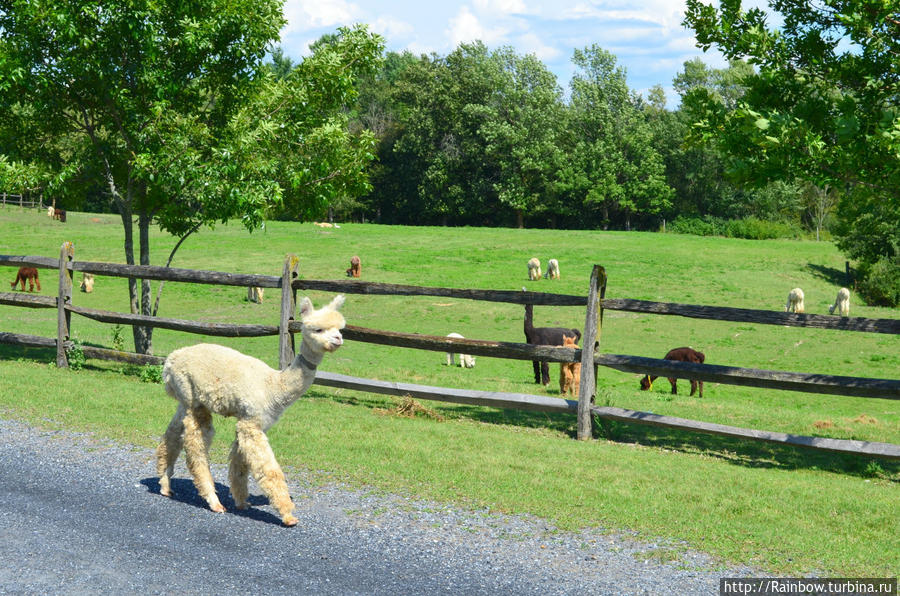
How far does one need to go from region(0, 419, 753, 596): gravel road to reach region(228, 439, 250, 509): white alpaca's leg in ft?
0.43

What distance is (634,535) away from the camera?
7.00 m

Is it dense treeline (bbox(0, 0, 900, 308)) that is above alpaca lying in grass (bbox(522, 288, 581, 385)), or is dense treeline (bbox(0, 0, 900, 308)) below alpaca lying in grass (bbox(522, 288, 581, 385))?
above

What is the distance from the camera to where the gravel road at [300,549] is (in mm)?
5824

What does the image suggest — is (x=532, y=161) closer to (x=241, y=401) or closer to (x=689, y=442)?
(x=689, y=442)

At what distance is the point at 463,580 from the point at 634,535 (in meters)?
1.80

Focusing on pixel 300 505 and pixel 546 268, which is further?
pixel 546 268

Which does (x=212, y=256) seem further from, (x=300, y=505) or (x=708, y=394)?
(x=300, y=505)

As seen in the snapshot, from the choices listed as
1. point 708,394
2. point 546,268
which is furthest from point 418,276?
point 708,394

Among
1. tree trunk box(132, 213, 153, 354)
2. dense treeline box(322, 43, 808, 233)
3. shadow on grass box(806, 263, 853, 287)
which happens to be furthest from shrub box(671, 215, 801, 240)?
tree trunk box(132, 213, 153, 354)

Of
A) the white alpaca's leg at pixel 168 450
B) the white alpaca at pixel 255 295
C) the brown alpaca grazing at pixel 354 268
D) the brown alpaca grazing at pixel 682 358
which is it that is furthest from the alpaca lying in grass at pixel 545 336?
the brown alpaca grazing at pixel 354 268

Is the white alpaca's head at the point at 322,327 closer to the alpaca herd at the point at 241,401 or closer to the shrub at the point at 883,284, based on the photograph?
the alpaca herd at the point at 241,401

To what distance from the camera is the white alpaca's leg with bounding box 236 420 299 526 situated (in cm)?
682

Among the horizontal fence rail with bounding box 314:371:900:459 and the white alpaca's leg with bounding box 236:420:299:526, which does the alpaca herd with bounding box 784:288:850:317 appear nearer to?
the horizontal fence rail with bounding box 314:371:900:459

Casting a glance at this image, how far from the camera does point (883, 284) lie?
40531mm
